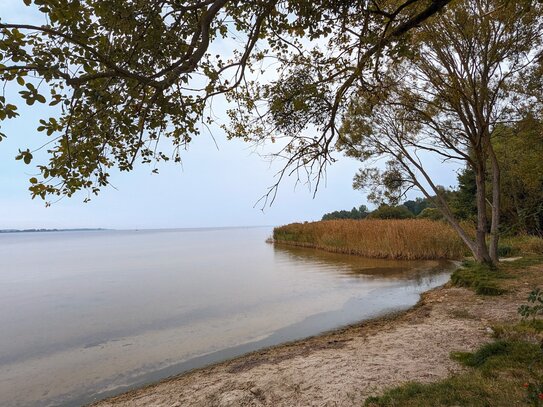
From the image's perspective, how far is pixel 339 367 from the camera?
4375 millimetres

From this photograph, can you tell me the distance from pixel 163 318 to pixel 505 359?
24.3ft

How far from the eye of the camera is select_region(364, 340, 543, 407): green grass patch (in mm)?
2920

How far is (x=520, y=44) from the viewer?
9.13 metres

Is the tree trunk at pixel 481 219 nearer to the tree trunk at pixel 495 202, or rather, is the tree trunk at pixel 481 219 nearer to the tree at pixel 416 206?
the tree trunk at pixel 495 202

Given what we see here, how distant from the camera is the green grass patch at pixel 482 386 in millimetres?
2920

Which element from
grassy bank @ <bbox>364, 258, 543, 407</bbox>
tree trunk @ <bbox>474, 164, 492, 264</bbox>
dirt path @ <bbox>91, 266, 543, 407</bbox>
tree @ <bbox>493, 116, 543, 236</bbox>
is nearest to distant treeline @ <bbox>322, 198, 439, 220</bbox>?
tree trunk @ <bbox>474, 164, 492, 264</bbox>

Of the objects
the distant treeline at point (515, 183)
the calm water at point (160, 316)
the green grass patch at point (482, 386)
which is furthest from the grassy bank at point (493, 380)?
the calm water at point (160, 316)

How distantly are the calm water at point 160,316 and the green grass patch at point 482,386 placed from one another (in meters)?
3.59

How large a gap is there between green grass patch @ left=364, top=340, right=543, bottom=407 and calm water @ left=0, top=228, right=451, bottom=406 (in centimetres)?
359

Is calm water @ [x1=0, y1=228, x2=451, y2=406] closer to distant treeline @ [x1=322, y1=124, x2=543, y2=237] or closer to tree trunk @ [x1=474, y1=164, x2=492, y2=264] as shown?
tree trunk @ [x1=474, y1=164, x2=492, y2=264]

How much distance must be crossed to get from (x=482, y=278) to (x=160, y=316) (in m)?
8.15

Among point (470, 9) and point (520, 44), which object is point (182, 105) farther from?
point (520, 44)

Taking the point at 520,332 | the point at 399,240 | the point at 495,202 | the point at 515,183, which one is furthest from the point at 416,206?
the point at 520,332

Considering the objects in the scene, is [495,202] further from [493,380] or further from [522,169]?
[493,380]
